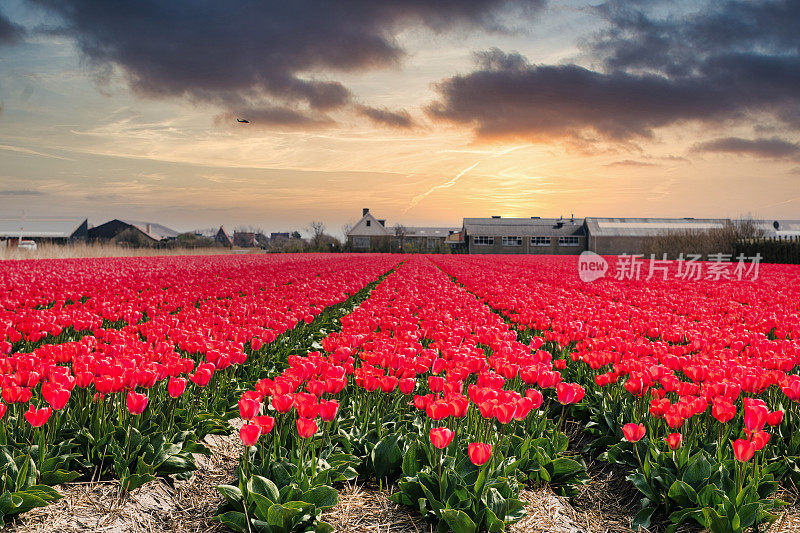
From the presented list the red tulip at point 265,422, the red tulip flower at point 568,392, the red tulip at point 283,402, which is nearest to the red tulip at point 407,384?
the red tulip at point 283,402

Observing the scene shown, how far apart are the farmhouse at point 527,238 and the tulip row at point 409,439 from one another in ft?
240

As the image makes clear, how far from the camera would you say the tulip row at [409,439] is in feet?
9.41

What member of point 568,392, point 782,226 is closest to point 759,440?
point 568,392

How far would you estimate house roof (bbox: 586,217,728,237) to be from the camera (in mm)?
73750

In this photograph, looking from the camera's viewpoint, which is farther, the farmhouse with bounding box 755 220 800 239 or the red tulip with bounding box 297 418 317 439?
the farmhouse with bounding box 755 220 800 239

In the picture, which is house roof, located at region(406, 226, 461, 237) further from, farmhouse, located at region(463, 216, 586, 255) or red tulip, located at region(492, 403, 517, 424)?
red tulip, located at region(492, 403, 517, 424)

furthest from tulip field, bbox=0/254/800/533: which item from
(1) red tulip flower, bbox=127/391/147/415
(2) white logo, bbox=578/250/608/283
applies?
(2) white logo, bbox=578/250/608/283

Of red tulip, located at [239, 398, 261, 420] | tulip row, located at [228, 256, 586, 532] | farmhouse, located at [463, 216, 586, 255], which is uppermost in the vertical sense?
farmhouse, located at [463, 216, 586, 255]

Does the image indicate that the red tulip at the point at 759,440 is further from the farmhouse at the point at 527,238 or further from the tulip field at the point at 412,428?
the farmhouse at the point at 527,238

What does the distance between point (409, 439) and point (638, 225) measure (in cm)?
8014

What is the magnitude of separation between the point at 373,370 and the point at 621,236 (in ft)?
250

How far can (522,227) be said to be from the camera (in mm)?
80125

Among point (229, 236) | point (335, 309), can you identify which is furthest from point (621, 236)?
point (229, 236)

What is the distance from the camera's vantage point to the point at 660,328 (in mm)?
6629
